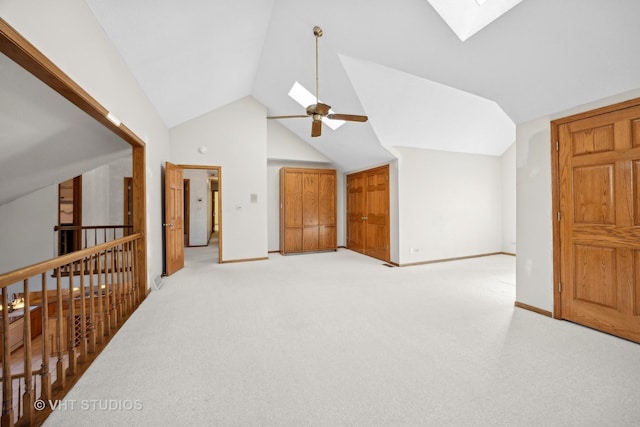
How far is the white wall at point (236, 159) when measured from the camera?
5.10 meters

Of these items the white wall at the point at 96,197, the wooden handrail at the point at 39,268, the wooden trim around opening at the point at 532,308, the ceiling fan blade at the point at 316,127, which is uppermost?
the ceiling fan blade at the point at 316,127

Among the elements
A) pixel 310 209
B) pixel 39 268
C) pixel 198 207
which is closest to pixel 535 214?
pixel 39 268

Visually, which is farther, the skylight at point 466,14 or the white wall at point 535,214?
the white wall at point 535,214

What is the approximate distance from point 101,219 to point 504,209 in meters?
9.04

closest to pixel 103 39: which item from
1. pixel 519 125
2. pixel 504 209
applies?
pixel 519 125

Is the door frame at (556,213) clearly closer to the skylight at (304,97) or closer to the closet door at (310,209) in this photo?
the skylight at (304,97)

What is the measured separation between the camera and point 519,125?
9.74ft

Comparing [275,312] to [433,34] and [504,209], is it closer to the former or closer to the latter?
[433,34]

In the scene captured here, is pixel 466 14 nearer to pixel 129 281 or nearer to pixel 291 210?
pixel 129 281

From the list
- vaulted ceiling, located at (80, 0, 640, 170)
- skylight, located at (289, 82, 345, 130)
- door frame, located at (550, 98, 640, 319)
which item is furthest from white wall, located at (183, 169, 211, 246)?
door frame, located at (550, 98, 640, 319)

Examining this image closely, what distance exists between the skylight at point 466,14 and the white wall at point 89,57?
8.73 feet

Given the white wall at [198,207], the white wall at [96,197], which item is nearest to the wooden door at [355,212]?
the white wall at [198,207]

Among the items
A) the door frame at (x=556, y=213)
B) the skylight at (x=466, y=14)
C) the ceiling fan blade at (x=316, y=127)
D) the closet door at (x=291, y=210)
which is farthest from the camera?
the closet door at (x=291, y=210)

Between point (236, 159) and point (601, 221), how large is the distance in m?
5.25
